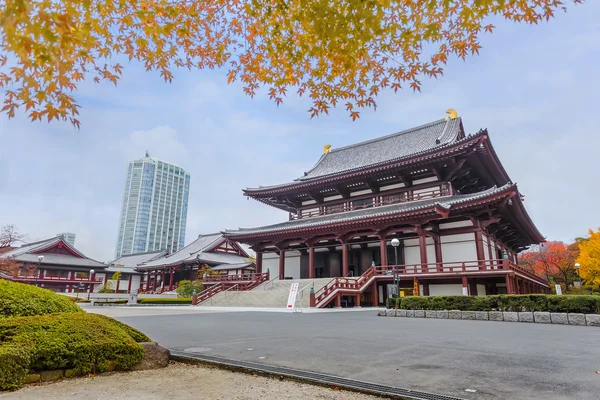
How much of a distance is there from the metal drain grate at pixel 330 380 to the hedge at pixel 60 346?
0.91 m

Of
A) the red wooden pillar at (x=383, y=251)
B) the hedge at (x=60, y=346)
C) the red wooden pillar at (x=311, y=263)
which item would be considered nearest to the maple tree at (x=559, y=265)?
the red wooden pillar at (x=383, y=251)

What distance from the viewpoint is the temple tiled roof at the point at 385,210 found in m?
18.6

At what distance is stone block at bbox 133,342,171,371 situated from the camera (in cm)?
465

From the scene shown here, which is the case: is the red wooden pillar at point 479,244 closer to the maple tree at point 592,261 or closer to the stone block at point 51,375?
the maple tree at point 592,261

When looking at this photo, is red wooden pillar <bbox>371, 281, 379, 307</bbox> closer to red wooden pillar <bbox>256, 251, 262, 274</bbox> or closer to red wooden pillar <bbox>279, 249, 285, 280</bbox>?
red wooden pillar <bbox>279, 249, 285, 280</bbox>

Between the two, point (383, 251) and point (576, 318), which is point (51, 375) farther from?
point (383, 251)

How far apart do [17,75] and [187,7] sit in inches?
112

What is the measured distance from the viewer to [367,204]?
2592 centimetres

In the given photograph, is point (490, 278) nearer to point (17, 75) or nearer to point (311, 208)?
point (311, 208)

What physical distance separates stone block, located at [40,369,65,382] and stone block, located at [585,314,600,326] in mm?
12766

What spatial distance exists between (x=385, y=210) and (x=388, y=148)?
8.26 meters

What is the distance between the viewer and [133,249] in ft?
359

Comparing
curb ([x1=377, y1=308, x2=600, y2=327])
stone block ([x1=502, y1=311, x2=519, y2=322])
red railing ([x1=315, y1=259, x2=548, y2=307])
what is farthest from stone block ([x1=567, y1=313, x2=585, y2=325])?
red railing ([x1=315, y1=259, x2=548, y2=307])

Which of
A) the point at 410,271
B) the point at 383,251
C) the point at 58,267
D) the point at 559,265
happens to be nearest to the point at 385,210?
the point at 383,251
